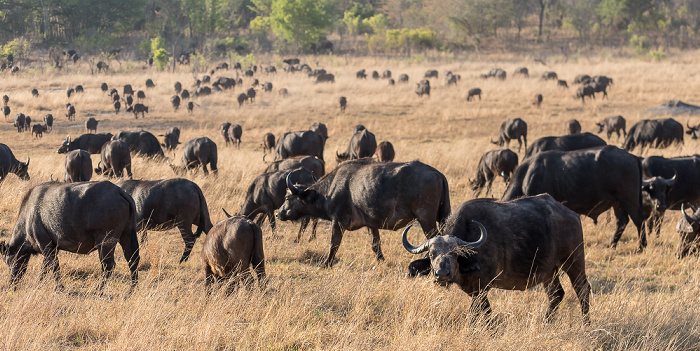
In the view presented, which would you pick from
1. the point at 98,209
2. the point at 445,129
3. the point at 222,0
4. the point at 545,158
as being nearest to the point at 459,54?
the point at 222,0

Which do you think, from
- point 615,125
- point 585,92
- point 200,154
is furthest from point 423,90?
point 200,154

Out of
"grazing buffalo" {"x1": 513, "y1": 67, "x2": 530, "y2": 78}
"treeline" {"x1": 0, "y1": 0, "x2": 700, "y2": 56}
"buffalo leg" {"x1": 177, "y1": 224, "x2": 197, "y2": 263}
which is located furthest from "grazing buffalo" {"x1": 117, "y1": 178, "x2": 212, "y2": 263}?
"treeline" {"x1": 0, "y1": 0, "x2": 700, "y2": 56}

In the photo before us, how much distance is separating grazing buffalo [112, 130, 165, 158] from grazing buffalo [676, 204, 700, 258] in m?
12.7

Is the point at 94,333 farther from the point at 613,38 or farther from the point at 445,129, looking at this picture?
the point at 613,38

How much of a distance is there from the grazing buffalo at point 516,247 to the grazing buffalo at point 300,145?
10122 millimetres

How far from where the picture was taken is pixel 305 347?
5.16 meters

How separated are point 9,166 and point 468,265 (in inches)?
454

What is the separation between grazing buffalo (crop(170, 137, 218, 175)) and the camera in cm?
1506

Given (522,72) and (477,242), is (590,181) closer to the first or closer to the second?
(477,242)

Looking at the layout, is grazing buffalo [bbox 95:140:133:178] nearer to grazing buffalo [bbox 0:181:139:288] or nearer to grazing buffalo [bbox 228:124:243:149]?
grazing buffalo [bbox 0:181:139:288]

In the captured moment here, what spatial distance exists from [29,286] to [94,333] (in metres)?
1.63

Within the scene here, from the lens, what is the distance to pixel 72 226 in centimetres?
661

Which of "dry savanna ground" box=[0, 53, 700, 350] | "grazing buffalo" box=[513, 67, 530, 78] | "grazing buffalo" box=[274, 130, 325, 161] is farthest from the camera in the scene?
"grazing buffalo" box=[513, 67, 530, 78]

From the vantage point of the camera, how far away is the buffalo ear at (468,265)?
5258 millimetres
